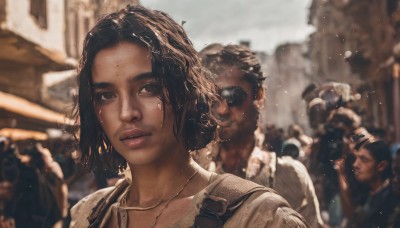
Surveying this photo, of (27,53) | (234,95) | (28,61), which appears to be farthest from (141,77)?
(28,61)

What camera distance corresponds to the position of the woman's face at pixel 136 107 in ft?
7.39

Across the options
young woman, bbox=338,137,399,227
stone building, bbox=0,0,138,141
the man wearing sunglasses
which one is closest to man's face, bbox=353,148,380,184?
young woman, bbox=338,137,399,227

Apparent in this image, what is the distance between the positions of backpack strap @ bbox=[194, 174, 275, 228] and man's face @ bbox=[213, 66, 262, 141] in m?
1.61

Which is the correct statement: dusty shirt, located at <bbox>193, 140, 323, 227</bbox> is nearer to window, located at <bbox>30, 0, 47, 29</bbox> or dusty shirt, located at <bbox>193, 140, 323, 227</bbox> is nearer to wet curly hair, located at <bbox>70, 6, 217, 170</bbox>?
wet curly hair, located at <bbox>70, 6, 217, 170</bbox>

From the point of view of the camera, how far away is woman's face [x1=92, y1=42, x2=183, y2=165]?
2.25 meters

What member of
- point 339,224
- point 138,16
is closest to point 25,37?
point 339,224

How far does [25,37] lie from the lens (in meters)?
13.2

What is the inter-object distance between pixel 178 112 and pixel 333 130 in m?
2.99

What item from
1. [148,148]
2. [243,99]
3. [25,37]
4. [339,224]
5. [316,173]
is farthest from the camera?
[25,37]

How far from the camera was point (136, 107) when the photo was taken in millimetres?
2262

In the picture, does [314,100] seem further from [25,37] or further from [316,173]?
[25,37]

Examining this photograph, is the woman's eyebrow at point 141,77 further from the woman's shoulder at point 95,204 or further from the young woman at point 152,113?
the woman's shoulder at point 95,204

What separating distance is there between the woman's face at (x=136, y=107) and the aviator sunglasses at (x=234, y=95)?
147 cm

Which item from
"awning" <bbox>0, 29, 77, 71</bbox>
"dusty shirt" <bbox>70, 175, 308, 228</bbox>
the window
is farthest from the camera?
the window
